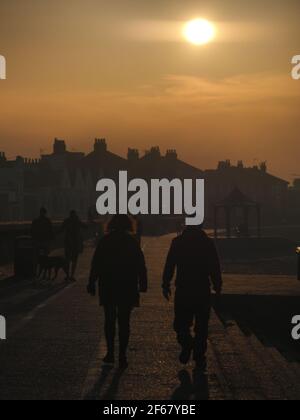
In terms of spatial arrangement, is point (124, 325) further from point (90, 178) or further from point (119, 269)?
point (90, 178)

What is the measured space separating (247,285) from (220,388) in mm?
13099

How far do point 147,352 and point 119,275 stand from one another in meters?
1.44

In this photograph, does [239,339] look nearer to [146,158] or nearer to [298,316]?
[298,316]

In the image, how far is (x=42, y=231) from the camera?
86.1 feet

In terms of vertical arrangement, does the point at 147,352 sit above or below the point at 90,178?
below

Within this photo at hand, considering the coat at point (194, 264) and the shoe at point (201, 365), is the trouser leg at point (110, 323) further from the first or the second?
the shoe at point (201, 365)

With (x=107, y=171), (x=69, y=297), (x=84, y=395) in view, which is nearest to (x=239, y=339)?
(x=84, y=395)

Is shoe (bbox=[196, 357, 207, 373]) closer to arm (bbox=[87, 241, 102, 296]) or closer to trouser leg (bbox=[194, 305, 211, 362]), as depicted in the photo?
trouser leg (bbox=[194, 305, 211, 362])

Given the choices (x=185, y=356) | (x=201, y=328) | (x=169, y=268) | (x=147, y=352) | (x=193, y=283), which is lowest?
(x=147, y=352)

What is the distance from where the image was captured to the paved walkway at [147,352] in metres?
10.4

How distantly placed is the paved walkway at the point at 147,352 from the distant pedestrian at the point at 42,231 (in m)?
4.06

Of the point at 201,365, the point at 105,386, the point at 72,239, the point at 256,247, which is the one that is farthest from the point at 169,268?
the point at 256,247
